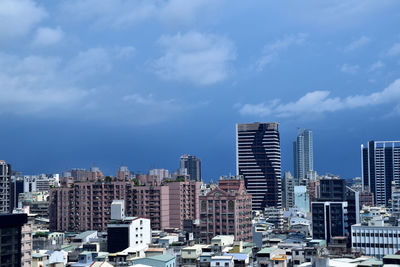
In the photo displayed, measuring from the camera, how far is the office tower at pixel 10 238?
55094mm

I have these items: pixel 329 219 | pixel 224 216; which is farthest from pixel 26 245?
pixel 329 219

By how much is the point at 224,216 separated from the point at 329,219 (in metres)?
18.8

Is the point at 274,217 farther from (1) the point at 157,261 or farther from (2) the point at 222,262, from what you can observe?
(1) the point at 157,261

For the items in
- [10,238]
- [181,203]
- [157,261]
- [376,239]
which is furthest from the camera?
[181,203]

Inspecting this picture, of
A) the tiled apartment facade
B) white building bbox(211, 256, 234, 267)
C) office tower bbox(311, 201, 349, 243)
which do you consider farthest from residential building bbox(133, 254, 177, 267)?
the tiled apartment facade

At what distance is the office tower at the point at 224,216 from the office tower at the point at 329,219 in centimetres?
1390

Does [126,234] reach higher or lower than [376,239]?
higher

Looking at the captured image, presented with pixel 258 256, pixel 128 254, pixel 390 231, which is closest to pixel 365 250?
pixel 390 231

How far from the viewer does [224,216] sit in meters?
117

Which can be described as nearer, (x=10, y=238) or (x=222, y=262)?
(x=10, y=238)

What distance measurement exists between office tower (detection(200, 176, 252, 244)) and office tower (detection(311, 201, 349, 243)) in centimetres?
1390

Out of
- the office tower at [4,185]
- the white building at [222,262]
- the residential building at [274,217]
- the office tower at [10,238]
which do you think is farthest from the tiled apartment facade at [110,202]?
the office tower at [10,238]

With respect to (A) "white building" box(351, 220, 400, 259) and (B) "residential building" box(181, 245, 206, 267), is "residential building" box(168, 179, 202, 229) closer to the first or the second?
(A) "white building" box(351, 220, 400, 259)

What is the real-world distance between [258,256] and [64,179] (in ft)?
303
